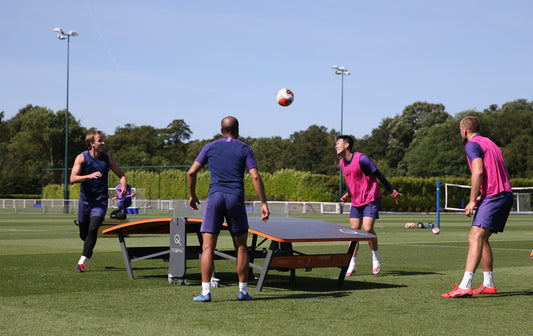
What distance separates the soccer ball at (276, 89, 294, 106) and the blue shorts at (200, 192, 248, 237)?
38.5 feet

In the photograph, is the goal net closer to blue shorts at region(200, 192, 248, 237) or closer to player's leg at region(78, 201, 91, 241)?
player's leg at region(78, 201, 91, 241)

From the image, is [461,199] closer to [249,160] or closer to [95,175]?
[95,175]

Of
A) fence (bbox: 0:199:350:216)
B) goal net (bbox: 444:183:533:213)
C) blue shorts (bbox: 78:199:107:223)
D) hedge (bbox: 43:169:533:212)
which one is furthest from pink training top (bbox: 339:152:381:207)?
goal net (bbox: 444:183:533:213)

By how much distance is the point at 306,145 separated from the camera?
113250mm

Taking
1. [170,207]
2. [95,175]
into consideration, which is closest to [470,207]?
[95,175]

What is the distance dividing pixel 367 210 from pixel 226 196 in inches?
153

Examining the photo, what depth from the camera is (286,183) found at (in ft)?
203

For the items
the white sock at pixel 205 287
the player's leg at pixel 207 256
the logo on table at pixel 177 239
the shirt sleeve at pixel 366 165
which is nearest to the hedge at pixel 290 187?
the shirt sleeve at pixel 366 165

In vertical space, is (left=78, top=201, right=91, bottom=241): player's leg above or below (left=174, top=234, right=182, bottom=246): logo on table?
above

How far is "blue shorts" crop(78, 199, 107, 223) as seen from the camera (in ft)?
38.2

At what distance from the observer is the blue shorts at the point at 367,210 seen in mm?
11422

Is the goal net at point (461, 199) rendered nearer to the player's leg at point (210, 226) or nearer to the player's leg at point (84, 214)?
the player's leg at point (84, 214)

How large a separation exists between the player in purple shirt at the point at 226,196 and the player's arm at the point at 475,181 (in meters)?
2.23

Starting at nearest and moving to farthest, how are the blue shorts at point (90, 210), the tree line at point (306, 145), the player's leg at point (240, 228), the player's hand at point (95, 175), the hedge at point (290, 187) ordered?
the player's leg at point (240, 228) < the player's hand at point (95, 175) < the blue shorts at point (90, 210) < the hedge at point (290, 187) < the tree line at point (306, 145)
